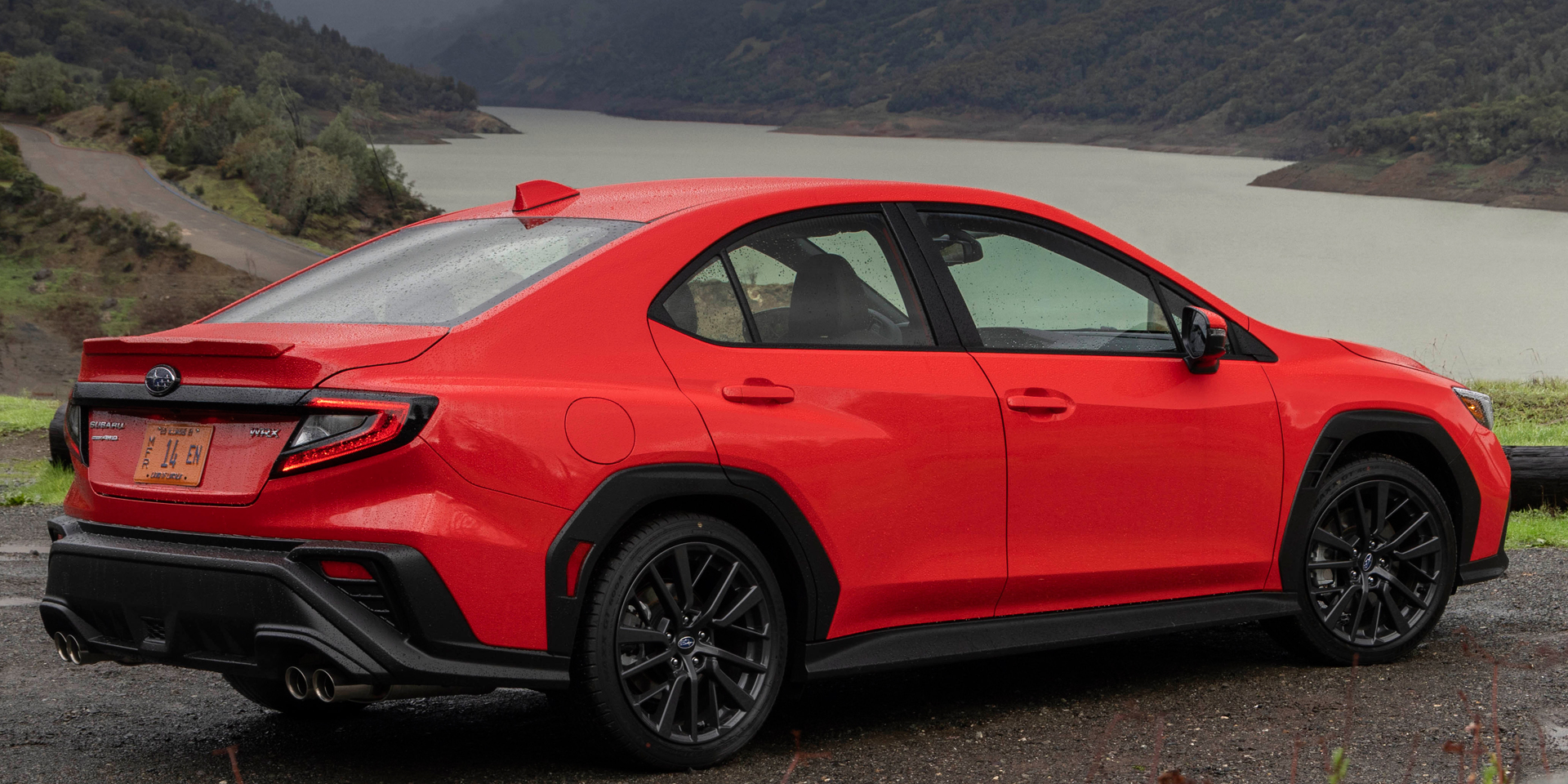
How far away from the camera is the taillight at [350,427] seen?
2.93 metres

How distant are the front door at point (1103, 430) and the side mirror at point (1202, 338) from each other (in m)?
0.05

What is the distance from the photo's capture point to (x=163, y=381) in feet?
10.3

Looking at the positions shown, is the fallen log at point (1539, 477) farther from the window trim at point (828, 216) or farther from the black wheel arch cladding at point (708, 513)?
the black wheel arch cladding at point (708, 513)

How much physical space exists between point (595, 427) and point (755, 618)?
2.18ft

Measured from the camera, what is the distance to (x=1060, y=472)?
3.89 metres

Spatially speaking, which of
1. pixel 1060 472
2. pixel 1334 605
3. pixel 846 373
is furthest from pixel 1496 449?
pixel 846 373

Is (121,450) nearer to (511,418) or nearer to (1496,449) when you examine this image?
(511,418)

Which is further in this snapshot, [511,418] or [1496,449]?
[1496,449]

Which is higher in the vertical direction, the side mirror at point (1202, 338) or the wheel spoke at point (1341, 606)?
the side mirror at point (1202, 338)

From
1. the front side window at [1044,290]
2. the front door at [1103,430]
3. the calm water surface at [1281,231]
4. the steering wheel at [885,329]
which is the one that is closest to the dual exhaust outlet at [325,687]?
the steering wheel at [885,329]

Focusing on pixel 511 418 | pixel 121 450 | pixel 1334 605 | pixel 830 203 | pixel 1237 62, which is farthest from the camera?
pixel 1237 62

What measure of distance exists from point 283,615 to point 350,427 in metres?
0.41

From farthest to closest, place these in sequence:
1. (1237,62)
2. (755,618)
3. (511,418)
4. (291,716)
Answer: (1237,62) → (291,716) → (755,618) → (511,418)

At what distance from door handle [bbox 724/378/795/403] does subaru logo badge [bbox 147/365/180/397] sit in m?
1.24
